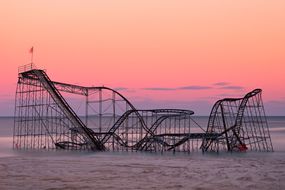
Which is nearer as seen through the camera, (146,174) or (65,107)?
(146,174)

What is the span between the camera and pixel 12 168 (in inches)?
1325

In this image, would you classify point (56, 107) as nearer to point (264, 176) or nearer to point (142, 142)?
point (142, 142)

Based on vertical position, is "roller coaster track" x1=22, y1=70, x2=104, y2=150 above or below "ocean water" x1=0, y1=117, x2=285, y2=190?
above

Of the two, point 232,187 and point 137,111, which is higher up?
point 137,111

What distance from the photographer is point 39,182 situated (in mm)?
26859

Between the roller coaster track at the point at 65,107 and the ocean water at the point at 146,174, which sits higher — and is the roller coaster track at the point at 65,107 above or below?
above

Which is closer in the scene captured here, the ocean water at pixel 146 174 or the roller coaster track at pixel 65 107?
the ocean water at pixel 146 174

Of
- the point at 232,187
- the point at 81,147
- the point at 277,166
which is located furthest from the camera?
the point at 81,147

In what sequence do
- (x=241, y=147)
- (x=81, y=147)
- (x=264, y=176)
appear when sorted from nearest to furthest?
(x=264, y=176) < (x=241, y=147) < (x=81, y=147)

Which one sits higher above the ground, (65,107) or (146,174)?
(65,107)

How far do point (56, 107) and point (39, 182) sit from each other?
2744 centimetres

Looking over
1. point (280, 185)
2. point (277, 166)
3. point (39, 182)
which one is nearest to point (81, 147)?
point (277, 166)

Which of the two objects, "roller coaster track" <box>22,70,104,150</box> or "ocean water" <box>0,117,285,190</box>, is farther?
"roller coaster track" <box>22,70,104,150</box>

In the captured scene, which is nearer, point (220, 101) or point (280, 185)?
point (280, 185)
